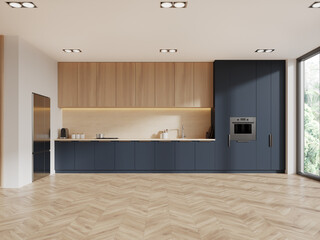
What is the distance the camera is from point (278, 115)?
721 centimetres

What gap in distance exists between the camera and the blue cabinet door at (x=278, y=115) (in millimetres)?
7188

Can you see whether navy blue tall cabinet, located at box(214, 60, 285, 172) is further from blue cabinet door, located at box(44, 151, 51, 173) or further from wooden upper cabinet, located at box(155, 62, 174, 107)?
blue cabinet door, located at box(44, 151, 51, 173)

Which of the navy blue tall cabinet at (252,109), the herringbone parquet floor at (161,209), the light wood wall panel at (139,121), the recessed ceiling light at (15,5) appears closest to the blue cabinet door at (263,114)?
the navy blue tall cabinet at (252,109)

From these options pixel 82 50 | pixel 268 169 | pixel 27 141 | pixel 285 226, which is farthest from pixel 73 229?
pixel 268 169

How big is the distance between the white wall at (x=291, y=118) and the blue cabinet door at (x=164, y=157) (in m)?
2.75

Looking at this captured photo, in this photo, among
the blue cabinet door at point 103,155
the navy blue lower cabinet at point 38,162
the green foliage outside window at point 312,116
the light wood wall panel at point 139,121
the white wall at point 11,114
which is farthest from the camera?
the light wood wall panel at point 139,121

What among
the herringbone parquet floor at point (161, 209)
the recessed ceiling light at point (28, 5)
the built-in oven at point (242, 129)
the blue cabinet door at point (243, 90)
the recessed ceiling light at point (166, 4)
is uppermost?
the recessed ceiling light at point (28, 5)

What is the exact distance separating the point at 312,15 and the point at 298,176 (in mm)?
3760

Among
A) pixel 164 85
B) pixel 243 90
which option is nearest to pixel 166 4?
pixel 164 85

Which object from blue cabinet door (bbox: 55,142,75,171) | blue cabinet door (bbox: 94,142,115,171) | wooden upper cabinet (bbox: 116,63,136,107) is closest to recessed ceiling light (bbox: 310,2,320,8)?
wooden upper cabinet (bbox: 116,63,136,107)

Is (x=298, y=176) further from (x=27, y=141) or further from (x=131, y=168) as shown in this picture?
(x=27, y=141)

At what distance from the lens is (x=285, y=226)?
325 centimetres

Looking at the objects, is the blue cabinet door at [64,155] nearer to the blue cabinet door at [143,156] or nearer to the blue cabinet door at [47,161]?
the blue cabinet door at [47,161]

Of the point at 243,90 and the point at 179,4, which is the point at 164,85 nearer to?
the point at 243,90
